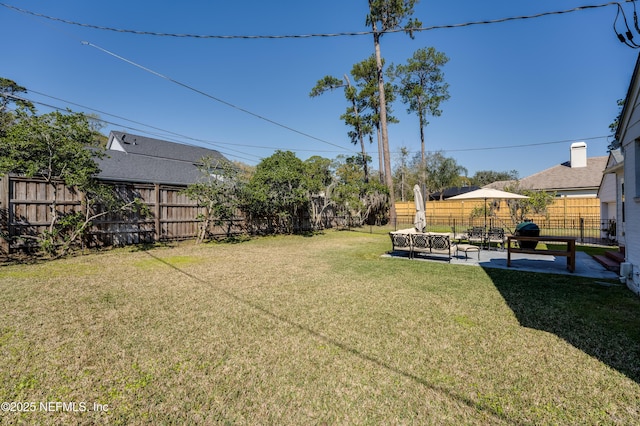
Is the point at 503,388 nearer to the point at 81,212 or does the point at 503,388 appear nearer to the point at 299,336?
the point at 299,336

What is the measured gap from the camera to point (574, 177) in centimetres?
2630

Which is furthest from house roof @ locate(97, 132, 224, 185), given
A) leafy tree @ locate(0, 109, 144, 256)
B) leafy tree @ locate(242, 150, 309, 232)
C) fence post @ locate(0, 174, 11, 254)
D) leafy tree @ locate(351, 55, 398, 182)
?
leafy tree @ locate(351, 55, 398, 182)

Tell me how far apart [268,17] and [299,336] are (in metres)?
12.0

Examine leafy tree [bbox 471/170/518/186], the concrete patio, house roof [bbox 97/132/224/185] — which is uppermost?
leafy tree [bbox 471/170/518/186]

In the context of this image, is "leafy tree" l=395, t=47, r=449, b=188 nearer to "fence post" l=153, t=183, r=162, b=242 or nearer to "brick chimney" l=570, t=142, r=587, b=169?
"brick chimney" l=570, t=142, r=587, b=169

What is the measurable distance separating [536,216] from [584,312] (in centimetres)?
1941

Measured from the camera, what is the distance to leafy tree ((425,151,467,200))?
138 feet

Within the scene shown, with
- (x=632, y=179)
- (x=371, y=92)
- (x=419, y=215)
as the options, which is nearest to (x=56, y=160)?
(x=419, y=215)

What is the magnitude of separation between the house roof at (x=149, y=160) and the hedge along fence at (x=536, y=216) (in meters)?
19.3

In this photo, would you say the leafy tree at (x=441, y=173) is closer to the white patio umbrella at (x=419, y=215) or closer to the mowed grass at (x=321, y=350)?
the white patio umbrella at (x=419, y=215)

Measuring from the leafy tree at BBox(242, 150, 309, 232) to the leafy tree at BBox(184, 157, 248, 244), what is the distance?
2.52ft

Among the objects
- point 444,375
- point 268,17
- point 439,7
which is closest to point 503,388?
point 444,375

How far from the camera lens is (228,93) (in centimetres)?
1892

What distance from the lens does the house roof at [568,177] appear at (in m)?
25.3
